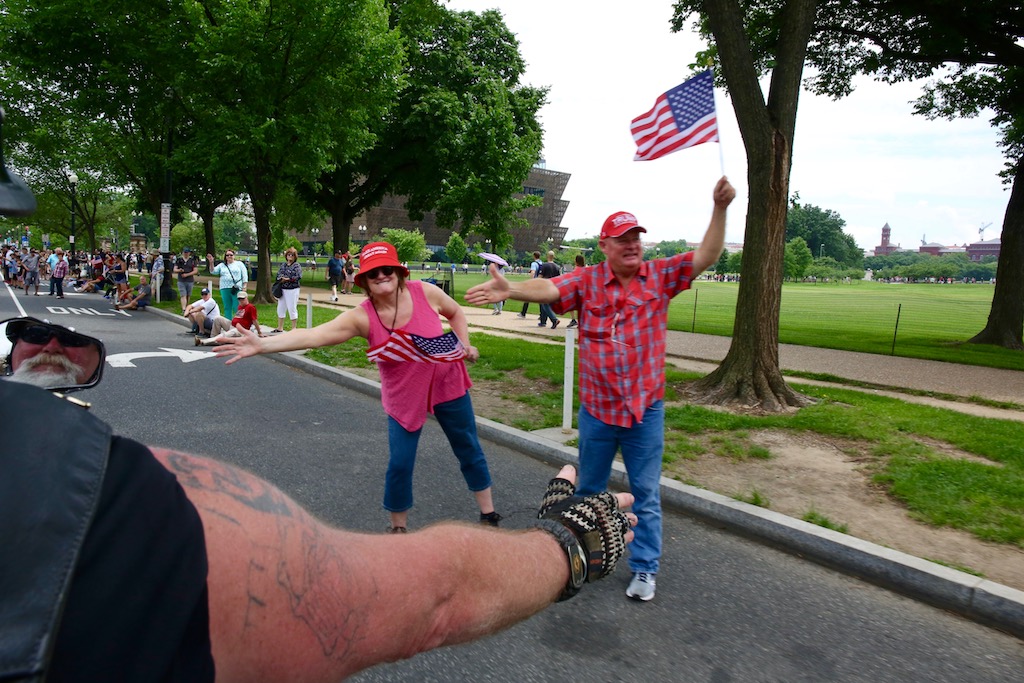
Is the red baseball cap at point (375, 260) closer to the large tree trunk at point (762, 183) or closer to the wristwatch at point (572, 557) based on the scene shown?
the wristwatch at point (572, 557)

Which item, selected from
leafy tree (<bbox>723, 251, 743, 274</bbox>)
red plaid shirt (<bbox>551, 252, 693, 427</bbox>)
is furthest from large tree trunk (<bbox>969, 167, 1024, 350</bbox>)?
leafy tree (<bbox>723, 251, 743, 274</bbox>)

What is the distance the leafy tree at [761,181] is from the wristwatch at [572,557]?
7274 millimetres

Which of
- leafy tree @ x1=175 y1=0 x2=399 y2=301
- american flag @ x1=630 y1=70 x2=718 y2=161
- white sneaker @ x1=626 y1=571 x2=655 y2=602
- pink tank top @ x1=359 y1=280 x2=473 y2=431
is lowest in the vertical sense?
white sneaker @ x1=626 y1=571 x2=655 y2=602

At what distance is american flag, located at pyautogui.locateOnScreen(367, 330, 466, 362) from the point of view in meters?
4.40

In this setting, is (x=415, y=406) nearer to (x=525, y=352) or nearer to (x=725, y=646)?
(x=725, y=646)

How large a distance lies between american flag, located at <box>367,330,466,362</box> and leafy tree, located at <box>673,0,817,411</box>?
4.91m

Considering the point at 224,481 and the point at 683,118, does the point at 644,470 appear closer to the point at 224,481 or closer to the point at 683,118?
the point at 683,118

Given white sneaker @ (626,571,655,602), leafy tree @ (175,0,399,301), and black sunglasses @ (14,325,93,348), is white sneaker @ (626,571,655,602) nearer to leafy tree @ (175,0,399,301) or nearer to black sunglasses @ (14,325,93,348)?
black sunglasses @ (14,325,93,348)

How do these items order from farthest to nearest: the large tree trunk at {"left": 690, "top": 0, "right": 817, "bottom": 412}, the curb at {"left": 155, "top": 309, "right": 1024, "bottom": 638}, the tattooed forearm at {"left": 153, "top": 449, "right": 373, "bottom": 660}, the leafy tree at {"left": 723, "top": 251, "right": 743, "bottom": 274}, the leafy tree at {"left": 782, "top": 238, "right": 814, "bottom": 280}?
the leafy tree at {"left": 723, "top": 251, "right": 743, "bottom": 274} < the leafy tree at {"left": 782, "top": 238, "right": 814, "bottom": 280} < the large tree trunk at {"left": 690, "top": 0, "right": 817, "bottom": 412} < the curb at {"left": 155, "top": 309, "right": 1024, "bottom": 638} < the tattooed forearm at {"left": 153, "top": 449, "right": 373, "bottom": 660}

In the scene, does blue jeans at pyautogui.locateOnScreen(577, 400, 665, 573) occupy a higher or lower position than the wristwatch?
lower

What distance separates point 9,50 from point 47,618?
95.9 ft

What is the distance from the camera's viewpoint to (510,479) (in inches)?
239

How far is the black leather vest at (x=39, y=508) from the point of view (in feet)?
2.16

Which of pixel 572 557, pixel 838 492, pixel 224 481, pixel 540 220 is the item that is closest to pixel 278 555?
pixel 224 481
